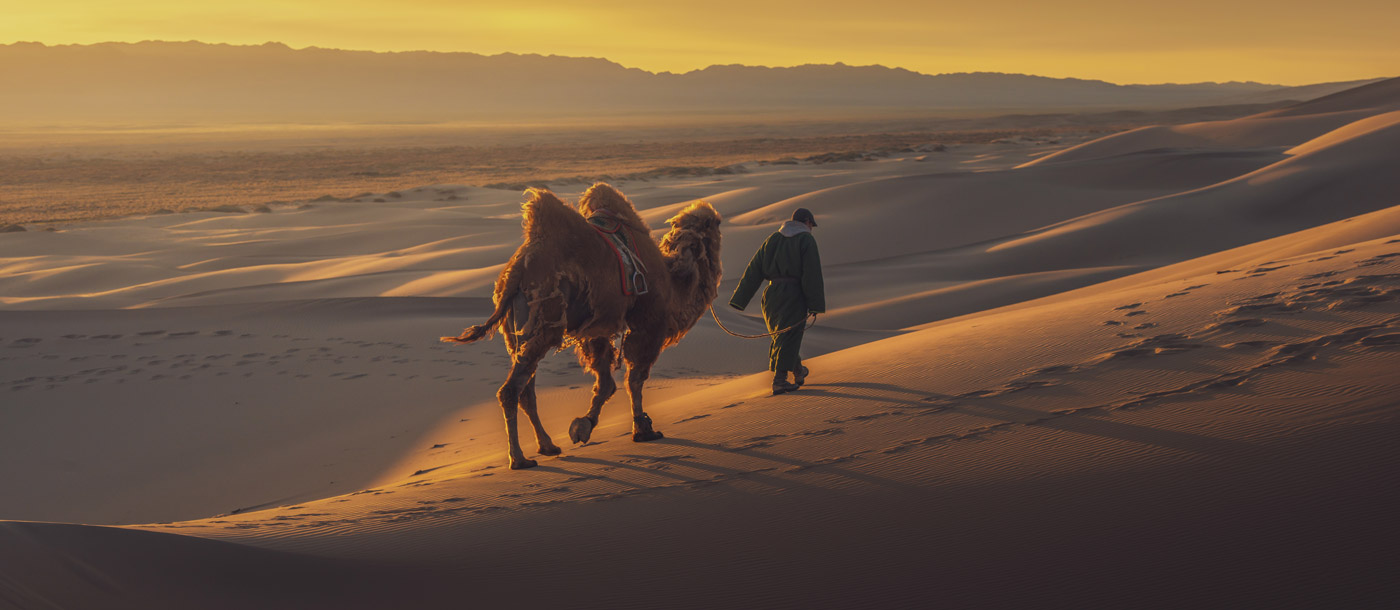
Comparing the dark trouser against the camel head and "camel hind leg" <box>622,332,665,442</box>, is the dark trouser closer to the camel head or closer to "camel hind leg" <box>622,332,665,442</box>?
the camel head

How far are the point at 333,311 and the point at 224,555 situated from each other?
387 inches

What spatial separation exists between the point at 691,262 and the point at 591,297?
1083 mm

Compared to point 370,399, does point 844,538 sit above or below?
above

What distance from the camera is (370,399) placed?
9789 millimetres

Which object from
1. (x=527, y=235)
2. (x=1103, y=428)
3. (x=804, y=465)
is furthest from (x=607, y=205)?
(x=1103, y=428)

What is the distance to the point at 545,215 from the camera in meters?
6.10

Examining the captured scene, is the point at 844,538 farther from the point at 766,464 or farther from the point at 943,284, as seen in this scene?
the point at 943,284

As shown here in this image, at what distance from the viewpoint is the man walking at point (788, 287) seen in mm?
7234

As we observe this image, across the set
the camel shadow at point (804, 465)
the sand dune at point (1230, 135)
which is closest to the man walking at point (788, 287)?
the camel shadow at point (804, 465)

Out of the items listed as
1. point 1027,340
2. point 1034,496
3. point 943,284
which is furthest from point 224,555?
point 943,284

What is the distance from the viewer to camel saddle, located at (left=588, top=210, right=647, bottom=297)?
20.9ft

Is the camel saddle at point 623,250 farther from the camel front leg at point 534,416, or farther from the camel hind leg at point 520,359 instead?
the camel front leg at point 534,416

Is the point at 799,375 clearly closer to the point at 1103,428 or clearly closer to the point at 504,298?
the point at 504,298

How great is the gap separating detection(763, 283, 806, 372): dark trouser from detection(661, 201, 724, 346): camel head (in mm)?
460
